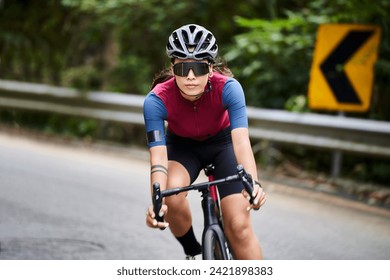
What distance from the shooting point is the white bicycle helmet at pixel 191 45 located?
167 inches

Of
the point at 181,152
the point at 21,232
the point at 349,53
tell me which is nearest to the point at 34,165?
the point at 21,232

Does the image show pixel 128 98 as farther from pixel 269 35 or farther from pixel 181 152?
pixel 181 152

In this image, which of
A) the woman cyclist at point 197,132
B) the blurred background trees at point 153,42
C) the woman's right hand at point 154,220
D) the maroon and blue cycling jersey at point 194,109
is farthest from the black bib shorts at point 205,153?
the blurred background trees at point 153,42

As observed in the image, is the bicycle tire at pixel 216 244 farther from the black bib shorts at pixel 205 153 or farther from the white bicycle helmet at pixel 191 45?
the white bicycle helmet at pixel 191 45

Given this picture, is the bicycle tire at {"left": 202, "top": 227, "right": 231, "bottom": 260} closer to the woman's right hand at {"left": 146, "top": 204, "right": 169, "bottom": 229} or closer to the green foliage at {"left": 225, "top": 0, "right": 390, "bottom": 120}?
the woman's right hand at {"left": 146, "top": 204, "right": 169, "bottom": 229}

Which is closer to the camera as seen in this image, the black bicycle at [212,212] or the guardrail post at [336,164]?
the black bicycle at [212,212]

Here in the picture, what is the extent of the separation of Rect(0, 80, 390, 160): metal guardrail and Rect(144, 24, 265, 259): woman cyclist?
506cm

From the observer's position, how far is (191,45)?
4230 millimetres

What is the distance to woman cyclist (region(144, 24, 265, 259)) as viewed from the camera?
4254 mm

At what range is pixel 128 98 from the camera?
12.7 meters

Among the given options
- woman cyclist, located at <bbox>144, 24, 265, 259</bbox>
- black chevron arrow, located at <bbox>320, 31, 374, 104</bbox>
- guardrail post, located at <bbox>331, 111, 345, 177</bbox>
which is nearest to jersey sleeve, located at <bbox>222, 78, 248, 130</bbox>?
woman cyclist, located at <bbox>144, 24, 265, 259</bbox>

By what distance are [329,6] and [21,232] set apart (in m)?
5.80

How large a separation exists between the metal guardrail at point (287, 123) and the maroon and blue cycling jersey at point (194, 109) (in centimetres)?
524

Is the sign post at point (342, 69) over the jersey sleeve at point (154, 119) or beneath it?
over
